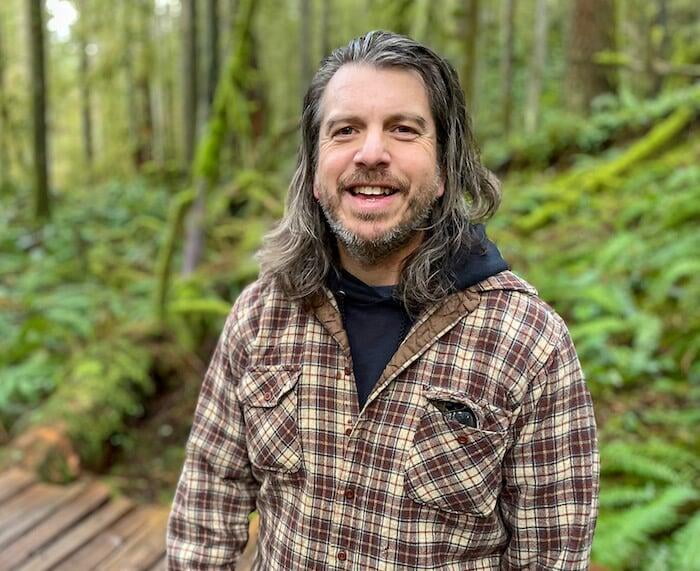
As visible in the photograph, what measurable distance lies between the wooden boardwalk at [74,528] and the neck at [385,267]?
278cm

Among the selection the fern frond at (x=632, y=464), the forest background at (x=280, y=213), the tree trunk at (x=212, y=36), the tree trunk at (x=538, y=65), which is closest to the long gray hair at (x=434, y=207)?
the forest background at (x=280, y=213)

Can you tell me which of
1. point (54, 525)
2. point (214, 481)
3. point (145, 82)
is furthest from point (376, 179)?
point (145, 82)

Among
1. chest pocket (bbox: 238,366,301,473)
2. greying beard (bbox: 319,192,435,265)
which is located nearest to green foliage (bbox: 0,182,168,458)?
chest pocket (bbox: 238,366,301,473)

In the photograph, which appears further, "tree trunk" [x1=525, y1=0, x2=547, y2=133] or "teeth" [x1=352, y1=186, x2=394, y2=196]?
"tree trunk" [x1=525, y1=0, x2=547, y2=133]

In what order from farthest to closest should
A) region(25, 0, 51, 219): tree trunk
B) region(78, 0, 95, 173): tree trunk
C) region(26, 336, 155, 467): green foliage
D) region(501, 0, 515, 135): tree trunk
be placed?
region(78, 0, 95, 173): tree trunk, region(501, 0, 515, 135): tree trunk, region(25, 0, 51, 219): tree trunk, region(26, 336, 155, 467): green foliage

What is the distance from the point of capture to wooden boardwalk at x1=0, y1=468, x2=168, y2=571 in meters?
3.73

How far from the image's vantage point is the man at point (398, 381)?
1.57m

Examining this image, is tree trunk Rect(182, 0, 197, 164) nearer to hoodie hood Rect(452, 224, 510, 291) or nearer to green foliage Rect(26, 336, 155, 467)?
green foliage Rect(26, 336, 155, 467)

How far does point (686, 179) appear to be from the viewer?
272 inches

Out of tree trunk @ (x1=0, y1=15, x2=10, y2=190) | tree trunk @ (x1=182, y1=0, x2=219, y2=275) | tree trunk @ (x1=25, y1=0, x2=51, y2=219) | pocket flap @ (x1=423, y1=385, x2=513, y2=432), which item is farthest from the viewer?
tree trunk @ (x1=0, y1=15, x2=10, y2=190)

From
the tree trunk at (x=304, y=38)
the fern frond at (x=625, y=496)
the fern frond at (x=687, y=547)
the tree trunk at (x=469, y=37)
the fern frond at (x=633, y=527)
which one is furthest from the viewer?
the tree trunk at (x=304, y=38)

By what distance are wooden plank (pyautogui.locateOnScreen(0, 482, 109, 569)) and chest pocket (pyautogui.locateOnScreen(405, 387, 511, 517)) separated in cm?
321

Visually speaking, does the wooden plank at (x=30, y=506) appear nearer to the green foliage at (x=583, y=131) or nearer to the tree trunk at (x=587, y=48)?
the green foliage at (x=583, y=131)

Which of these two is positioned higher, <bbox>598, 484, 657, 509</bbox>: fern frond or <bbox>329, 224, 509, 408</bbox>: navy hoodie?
<bbox>329, 224, 509, 408</bbox>: navy hoodie
